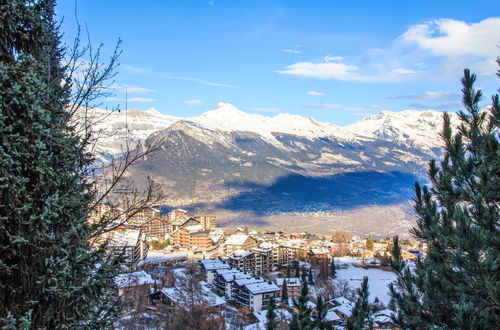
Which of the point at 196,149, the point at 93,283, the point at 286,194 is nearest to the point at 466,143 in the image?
the point at 93,283

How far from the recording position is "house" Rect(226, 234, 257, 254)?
138ft

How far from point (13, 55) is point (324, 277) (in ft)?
104

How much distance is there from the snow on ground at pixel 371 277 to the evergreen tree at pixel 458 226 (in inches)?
1020

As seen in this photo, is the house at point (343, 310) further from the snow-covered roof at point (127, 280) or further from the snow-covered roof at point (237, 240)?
the snow-covered roof at point (237, 240)

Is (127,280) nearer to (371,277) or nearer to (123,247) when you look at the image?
(123,247)

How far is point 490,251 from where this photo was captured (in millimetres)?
2895

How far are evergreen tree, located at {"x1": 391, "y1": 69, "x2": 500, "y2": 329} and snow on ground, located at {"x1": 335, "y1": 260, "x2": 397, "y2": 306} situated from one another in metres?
25.9

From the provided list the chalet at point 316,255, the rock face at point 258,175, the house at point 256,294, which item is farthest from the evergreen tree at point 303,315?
the rock face at point 258,175

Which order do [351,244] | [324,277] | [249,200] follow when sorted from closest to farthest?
[324,277] → [351,244] → [249,200]

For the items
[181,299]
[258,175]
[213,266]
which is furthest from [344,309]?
[258,175]

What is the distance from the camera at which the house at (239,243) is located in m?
42.1

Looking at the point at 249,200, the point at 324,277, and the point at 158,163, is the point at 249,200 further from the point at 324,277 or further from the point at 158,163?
the point at 324,277

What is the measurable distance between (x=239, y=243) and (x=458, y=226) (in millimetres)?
40170

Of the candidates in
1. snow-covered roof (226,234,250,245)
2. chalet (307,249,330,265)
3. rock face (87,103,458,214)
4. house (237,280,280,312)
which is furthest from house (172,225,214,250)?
rock face (87,103,458,214)
